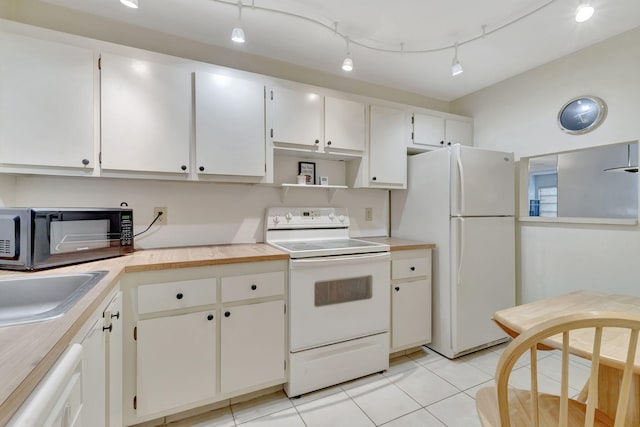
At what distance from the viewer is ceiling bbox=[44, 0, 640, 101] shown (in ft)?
5.79

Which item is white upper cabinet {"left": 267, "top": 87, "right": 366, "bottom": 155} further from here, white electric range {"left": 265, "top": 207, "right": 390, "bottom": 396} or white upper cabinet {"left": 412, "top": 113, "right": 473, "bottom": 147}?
white electric range {"left": 265, "top": 207, "right": 390, "bottom": 396}

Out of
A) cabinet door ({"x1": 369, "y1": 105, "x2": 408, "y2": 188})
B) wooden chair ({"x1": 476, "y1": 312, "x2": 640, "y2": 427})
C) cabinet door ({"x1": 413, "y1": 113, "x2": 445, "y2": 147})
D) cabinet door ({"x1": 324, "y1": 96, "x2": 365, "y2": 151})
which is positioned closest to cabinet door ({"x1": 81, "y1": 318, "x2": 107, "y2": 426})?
wooden chair ({"x1": 476, "y1": 312, "x2": 640, "y2": 427})

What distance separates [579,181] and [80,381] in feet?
13.6

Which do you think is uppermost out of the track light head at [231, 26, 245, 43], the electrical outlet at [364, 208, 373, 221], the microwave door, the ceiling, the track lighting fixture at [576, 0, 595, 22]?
the ceiling

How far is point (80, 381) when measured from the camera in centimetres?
85

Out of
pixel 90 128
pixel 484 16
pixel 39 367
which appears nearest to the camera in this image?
pixel 39 367

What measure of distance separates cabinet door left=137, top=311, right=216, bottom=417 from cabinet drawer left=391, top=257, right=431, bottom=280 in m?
1.36

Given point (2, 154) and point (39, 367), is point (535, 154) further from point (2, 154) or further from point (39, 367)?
point (2, 154)

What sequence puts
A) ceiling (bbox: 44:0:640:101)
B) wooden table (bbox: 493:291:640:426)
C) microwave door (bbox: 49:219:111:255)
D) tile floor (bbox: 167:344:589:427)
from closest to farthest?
wooden table (bbox: 493:291:640:426) → microwave door (bbox: 49:219:111:255) → tile floor (bbox: 167:344:589:427) → ceiling (bbox: 44:0:640:101)

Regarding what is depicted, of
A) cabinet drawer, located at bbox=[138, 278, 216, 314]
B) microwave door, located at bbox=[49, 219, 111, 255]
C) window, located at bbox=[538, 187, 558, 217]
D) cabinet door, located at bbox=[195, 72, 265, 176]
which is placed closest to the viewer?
microwave door, located at bbox=[49, 219, 111, 255]

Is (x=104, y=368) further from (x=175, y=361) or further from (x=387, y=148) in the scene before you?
(x=387, y=148)

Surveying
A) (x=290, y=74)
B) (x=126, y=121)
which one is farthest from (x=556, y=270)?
(x=126, y=121)

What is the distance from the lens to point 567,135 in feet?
7.66

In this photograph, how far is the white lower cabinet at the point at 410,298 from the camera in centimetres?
224
